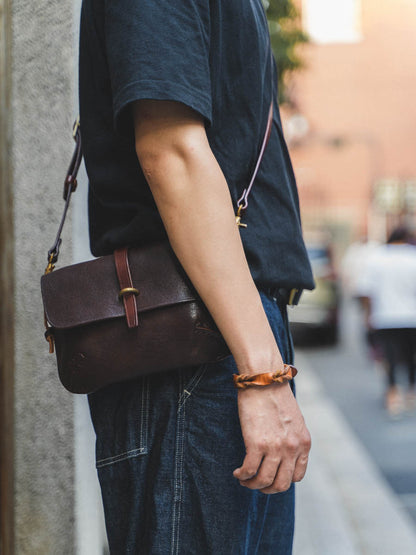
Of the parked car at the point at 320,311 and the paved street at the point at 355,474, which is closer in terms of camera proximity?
the paved street at the point at 355,474

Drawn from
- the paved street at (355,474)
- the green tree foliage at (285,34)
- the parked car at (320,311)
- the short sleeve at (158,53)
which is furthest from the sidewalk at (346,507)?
the parked car at (320,311)

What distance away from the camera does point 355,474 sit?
4.79 m

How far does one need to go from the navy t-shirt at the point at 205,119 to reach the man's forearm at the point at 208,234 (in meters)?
0.07

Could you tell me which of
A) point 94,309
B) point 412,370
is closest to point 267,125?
point 94,309

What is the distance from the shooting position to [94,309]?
118 cm

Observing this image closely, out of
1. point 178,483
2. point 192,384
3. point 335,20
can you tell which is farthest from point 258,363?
point 335,20

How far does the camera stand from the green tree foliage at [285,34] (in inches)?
203

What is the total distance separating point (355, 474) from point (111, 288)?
13.1 ft

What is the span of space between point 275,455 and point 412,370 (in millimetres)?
6278

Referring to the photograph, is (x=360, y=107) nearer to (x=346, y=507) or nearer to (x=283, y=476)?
(x=346, y=507)

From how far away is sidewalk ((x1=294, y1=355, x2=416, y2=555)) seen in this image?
3.50m

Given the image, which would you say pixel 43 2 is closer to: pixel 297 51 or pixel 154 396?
pixel 154 396

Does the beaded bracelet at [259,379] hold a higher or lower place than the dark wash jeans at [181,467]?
higher

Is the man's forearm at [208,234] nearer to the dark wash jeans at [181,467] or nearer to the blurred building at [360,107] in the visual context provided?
the dark wash jeans at [181,467]
